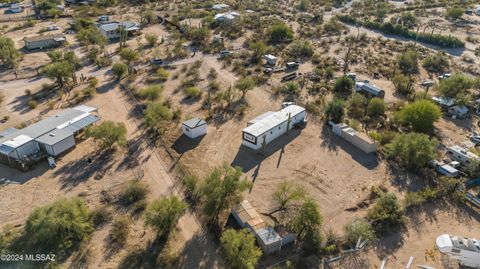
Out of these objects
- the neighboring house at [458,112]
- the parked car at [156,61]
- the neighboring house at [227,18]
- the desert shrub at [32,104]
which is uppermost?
the neighboring house at [227,18]

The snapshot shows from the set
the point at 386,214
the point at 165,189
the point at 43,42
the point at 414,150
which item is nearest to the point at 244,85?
the point at 165,189

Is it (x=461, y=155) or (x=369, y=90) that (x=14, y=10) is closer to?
(x=369, y=90)

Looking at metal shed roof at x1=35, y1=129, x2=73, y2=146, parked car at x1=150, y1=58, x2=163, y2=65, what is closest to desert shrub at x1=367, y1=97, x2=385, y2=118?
parked car at x1=150, y1=58, x2=163, y2=65

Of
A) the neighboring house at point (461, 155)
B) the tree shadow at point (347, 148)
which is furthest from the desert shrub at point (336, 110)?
the neighboring house at point (461, 155)

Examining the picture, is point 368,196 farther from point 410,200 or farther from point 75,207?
point 75,207

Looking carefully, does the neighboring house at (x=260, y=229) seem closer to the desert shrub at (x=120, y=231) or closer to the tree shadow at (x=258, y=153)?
the tree shadow at (x=258, y=153)

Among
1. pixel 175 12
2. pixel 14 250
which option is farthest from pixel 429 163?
pixel 175 12

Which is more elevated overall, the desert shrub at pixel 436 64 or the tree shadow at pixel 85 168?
the desert shrub at pixel 436 64

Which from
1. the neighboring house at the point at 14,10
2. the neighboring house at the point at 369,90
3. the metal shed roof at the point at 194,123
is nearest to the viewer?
the metal shed roof at the point at 194,123
